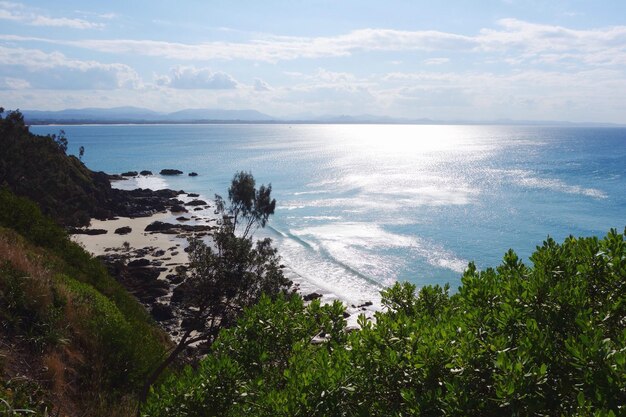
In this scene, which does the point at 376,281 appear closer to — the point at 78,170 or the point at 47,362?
the point at 47,362

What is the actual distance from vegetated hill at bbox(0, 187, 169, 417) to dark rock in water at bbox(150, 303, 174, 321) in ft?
56.3

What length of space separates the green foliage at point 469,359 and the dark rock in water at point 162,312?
27.6 m

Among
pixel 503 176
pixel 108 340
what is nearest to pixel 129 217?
pixel 108 340

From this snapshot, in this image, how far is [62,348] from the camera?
1237 centimetres

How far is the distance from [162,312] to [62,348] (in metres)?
22.2

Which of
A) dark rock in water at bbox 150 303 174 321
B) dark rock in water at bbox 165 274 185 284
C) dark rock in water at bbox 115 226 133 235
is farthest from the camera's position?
dark rock in water at bbox 115 226 133 235

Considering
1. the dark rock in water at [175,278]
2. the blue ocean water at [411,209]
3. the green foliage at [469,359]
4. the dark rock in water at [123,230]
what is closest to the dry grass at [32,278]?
the green foliage at [469,359]

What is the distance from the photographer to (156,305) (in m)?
34.9

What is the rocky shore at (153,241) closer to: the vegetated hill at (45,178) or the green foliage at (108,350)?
the vegetated hill at (45,178)

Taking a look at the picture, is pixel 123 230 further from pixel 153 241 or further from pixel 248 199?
pixel 248 199

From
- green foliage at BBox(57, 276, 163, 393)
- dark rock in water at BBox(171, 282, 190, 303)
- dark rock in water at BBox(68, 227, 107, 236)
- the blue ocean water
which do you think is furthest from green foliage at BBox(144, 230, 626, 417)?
dark rock in water at BBox(68, 227, 107, 236)

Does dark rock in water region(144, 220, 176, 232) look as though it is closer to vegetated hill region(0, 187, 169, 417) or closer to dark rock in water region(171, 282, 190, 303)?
dark rock in water region(171, 282, 190, 303)

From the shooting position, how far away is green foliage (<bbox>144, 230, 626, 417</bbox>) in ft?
16.0

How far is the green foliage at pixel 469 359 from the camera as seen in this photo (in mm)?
4867
